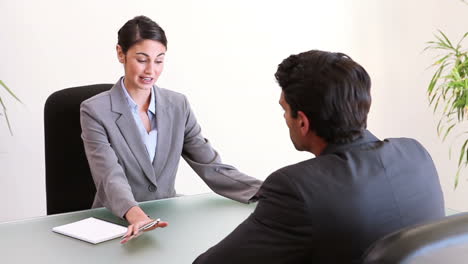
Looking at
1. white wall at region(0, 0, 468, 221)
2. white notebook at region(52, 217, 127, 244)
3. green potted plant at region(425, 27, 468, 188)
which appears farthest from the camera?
white wall at region(0, 0, 468, 221)

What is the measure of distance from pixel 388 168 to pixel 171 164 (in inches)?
58.2

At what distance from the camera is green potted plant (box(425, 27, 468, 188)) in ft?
10.8

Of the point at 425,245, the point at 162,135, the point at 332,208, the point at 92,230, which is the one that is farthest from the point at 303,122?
the point at 162,135

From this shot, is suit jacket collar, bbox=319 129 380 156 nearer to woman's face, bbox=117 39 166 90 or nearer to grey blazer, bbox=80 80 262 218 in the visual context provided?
grey blazer, bbox=80 80 262 218

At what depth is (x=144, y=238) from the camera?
6.55 ft

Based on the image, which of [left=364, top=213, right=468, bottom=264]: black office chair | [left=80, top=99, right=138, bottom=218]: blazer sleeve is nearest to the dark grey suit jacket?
[left=364, top=213, right=468, bottom=264]: black office chair

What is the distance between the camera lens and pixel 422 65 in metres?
4.45

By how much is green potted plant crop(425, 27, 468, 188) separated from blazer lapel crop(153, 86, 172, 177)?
4.93 ft

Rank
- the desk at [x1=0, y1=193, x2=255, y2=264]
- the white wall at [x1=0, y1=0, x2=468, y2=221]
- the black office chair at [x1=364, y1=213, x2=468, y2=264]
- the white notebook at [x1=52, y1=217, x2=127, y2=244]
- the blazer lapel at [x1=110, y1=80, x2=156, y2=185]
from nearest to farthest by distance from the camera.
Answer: the black office chair at [x1=364, y1=213, x2=468, y2=264] → the desk at [x1=0, y1=193, x2=255, y2=264] → the white notebook at [x1=52, y1=217, x2=127, y2=244] → the blazer lapel at [x1=110, y1=80, x2=156, y2=185] → the white wall at [x1=0, y1=0, x2=468, y2=221]

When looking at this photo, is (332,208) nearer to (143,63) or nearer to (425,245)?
(425,245)

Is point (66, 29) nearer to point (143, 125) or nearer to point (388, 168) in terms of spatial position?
point (143, 125)

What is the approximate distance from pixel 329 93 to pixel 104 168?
1.30 metres

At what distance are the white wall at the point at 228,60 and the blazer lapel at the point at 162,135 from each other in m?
1.35

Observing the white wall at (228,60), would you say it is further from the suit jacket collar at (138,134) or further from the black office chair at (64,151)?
the suit jacket collar at (138,134)
